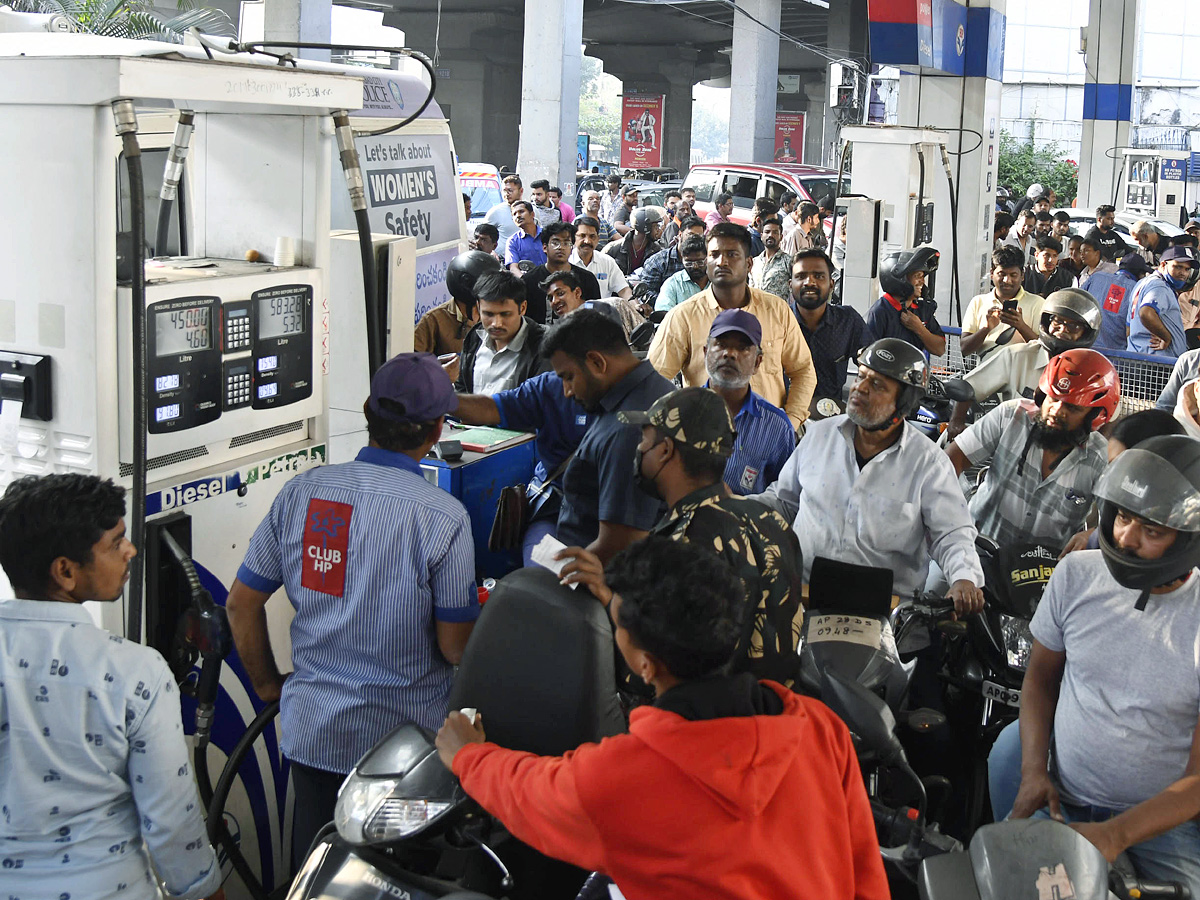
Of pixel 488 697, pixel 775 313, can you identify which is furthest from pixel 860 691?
pixel 775 313

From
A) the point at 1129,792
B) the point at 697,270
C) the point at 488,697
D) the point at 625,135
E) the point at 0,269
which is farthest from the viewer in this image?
the point at 625,135

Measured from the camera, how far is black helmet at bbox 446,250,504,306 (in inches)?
289

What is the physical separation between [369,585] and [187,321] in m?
1.04

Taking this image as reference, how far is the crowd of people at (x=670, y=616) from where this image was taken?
2271 mm

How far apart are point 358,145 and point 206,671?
18.3ft

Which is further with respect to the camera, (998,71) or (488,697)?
(998,71)

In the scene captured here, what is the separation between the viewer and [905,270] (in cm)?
805

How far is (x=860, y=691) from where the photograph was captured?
10.9 ft

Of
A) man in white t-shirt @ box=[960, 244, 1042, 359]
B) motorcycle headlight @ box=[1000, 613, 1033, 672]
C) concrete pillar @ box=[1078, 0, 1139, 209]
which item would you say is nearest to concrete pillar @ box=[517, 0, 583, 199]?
concrete pillar @ box=[1078, 0, 1139, 209]

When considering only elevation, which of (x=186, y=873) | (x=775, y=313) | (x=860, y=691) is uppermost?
(x=775, y=313)

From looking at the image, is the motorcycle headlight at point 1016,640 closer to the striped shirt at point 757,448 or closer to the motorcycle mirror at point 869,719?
the motorcycle mirror at point 869,719

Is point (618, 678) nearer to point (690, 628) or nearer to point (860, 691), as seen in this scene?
point (860, 691)

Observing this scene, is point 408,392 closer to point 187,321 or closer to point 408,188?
point 187,321

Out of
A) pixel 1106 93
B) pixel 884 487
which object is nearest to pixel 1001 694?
pixel 884 487
